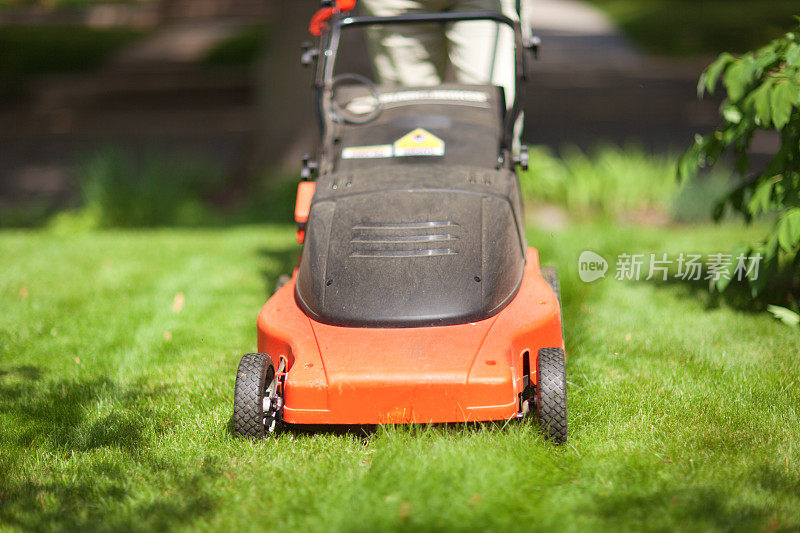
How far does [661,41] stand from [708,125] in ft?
→ 28.4

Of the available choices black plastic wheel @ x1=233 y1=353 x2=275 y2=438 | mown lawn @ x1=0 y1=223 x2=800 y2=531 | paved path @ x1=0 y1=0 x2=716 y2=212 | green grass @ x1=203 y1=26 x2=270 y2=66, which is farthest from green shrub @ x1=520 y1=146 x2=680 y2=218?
green grass @ x1=203 y1=26 x2=270 y2=66

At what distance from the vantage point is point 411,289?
2.73 meters

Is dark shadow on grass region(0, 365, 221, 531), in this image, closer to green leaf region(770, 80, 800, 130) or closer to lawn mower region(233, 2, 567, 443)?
lawn mower region(233, 2, 567, 443)

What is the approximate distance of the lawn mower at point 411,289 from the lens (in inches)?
98.0

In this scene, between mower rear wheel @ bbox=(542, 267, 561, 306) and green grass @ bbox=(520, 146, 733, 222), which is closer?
mower rear wheel @ bbox=(542, 267, 561, 306)

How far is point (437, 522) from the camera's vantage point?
2.08 metres

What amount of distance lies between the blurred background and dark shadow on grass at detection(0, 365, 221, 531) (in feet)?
10.9

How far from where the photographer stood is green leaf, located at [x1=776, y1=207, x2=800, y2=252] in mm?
3080

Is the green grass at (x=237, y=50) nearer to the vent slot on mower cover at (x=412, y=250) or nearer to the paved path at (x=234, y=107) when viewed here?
the paved path at (x=234, y=107)

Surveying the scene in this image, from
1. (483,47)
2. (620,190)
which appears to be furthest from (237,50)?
(483,47)

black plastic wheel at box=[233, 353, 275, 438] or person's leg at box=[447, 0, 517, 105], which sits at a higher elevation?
person's leg at box=[447, 0, 517, 105]

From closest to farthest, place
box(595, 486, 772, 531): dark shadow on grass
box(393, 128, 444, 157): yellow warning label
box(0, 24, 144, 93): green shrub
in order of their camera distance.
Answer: box(595, 486, 772, 531): dark shadow on grass
box(393, 128, 444, 157): yellow warning label
box(0, 24, 144, 93): green shrub

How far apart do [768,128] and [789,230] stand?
0.49 m

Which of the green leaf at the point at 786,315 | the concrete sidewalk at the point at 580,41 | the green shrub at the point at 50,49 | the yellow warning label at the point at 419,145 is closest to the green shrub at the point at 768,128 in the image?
the green leaf at the point at 786,315
